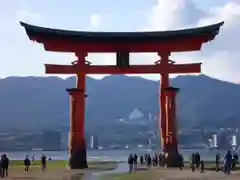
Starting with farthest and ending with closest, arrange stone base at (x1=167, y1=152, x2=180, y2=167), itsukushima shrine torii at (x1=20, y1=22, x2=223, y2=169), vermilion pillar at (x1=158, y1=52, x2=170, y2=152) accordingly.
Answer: vermilion pillar at (x1=158, y1=52, x2=170, y2=152) → itsukushima shrine torii at (x1=20, y1=22, x2=223, y2=169) → stone base at (x1=167, y1=152, x2=180, y2=167)

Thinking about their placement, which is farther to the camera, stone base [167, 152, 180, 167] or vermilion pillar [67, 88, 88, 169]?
vermilion pillar [67, 88, 88, 169]

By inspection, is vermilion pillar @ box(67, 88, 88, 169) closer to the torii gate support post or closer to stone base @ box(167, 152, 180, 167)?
the torii gate support post

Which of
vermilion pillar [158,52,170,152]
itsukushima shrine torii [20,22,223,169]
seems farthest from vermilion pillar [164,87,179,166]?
vermilion pillar [158,52,170,152]

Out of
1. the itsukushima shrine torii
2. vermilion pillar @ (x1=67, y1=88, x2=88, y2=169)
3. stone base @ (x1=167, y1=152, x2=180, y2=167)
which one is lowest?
stone base @ (x1=167, y1=152, x2=180, y2=167)

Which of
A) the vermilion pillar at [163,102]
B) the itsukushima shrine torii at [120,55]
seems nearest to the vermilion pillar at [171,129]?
the itsukushima shrine torii at [120,55]

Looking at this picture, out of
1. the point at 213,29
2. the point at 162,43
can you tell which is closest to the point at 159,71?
the point at 162,43

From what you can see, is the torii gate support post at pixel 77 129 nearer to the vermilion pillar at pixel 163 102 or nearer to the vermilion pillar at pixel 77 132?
the vermilion pillar at pixel 77 132

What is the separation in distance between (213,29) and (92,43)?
8.05 m

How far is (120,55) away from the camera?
112ft

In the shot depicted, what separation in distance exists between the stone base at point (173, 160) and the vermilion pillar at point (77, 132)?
560 centimetres

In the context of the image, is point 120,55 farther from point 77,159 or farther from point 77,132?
point 77,159

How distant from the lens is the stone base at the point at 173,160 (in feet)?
108

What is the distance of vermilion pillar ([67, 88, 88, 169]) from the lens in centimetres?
3331

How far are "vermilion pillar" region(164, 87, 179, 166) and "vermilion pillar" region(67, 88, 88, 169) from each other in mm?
5610
